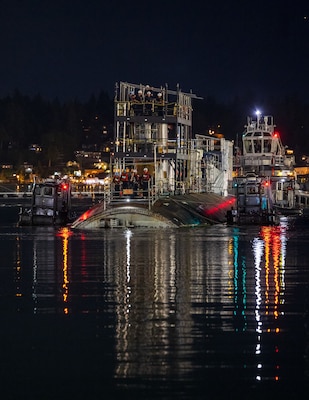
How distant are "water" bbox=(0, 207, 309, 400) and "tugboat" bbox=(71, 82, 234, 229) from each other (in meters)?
16.8

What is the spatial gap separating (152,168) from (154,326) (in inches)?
1720

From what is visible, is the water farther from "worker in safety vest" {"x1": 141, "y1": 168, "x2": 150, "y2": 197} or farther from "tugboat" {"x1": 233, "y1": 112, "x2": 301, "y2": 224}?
"tugboat" {"x1": 233, "y1": 112, "x2": 301, "y2": 224}

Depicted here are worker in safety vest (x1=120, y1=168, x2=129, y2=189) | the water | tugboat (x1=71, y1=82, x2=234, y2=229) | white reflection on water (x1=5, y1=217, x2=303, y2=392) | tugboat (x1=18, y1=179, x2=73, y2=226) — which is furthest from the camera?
tugboat (x1=18, y1=179, x2=73, y2=226)

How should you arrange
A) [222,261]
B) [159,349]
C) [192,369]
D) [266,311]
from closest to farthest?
[192,369]
[159,349]
[266,311]
[222,261]

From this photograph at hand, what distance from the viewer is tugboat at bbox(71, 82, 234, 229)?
53.0m

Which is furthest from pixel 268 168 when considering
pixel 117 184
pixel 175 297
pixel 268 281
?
pixel 175 297

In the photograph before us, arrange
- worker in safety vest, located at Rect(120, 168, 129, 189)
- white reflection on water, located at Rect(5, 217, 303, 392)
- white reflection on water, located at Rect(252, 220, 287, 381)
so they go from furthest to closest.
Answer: worker in safety vest, located at Rect(120, 168, 129, 189), white reflection on water, located at Rect(252, 220, 287, 381), white reflection on water, located at Rect(5, 217, 303, 392)

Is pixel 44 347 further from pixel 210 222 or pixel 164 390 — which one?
pixel 210 222

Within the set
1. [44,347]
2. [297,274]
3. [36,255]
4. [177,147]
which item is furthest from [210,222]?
[44,347]

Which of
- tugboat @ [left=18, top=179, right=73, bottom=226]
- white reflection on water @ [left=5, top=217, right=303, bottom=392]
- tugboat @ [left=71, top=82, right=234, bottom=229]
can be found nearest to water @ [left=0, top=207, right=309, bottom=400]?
white reflection on water @ [left=5, top=217, right=303, bottom=392]

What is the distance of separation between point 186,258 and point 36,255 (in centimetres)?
562

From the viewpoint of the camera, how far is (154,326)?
62.6 ft

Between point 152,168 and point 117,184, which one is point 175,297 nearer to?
point 117,184

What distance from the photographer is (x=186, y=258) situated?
1371 inches
